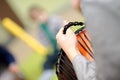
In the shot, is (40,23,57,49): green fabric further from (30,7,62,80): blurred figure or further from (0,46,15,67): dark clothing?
(0,46,15,67): dark clothing

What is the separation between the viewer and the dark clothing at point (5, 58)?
3.58 metres

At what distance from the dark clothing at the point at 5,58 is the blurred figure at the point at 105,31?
2.61 meters

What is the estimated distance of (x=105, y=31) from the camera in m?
0.97

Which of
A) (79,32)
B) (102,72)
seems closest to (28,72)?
(79,32)

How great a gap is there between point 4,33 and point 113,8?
13.3 feet

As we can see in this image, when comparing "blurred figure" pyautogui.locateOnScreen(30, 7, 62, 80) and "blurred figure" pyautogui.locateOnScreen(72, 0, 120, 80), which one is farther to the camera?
"blurred figure" pyautogui.locateOnScreen(30, 7, 62, 80)

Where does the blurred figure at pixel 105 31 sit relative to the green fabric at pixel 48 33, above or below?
below

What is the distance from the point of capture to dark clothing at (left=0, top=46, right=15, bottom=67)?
3576 mm

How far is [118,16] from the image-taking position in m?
0.95

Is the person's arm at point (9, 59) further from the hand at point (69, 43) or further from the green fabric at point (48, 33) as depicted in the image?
the hand at point (69, 43)

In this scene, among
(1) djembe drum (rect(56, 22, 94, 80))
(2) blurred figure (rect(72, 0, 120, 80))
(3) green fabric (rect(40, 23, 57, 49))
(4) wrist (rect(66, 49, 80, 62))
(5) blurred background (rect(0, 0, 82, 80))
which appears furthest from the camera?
(5) blurred background (rect(0, 0, 82, 80))

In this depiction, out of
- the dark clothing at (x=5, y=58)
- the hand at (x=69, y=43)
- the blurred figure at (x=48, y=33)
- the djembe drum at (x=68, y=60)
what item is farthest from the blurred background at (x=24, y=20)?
the hand at (x=69, y=43)

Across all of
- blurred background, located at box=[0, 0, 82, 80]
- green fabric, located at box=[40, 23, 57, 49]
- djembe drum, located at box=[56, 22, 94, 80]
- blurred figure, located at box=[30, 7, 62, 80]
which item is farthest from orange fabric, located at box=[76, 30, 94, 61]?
blurred background, located at box=[0, 0, 82, 80]

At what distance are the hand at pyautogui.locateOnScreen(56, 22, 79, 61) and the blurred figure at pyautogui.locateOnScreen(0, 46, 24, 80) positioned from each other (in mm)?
2311
